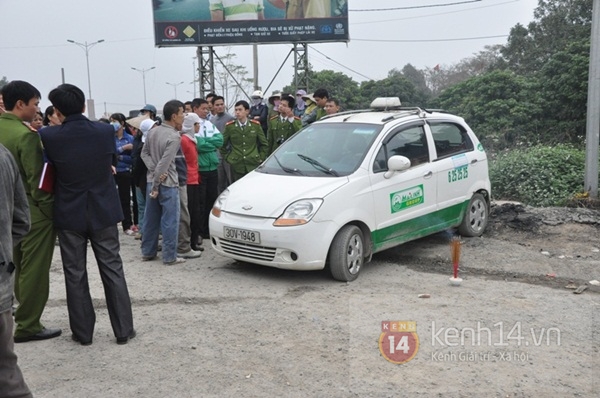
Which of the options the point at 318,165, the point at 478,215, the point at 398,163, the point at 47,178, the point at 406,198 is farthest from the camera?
the point at 478,215

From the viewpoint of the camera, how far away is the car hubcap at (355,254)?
6.22 m

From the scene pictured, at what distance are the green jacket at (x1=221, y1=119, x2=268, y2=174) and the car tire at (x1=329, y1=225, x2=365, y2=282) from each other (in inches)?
106

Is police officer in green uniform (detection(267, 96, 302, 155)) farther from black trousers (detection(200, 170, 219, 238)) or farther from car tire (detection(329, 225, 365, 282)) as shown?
car tire (detection(329, 225, 365, 282))

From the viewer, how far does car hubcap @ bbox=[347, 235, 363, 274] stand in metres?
6.22

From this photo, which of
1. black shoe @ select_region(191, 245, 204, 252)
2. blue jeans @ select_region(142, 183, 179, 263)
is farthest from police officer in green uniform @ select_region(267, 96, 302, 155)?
blue jeans @ select_region(142, 183, 179, 263)

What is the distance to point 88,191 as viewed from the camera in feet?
14.6

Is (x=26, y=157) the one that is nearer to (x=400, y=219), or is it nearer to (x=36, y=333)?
(x=36, y=333)

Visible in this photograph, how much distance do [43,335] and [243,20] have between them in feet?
61.7

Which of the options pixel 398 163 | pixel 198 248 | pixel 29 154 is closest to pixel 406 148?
pixel 398 163

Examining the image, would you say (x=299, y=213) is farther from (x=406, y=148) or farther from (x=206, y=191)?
(x=206, y=191)

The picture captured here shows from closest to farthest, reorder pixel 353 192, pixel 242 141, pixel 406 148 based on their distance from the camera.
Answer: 1. pixel 353 192
2. pixel 406 148
3. pixel 242 141

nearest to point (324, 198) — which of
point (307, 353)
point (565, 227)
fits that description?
point (307, 353)

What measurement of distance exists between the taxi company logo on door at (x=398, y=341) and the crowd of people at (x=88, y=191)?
Answer: 1996 mm

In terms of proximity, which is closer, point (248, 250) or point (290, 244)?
point (290, 244)
